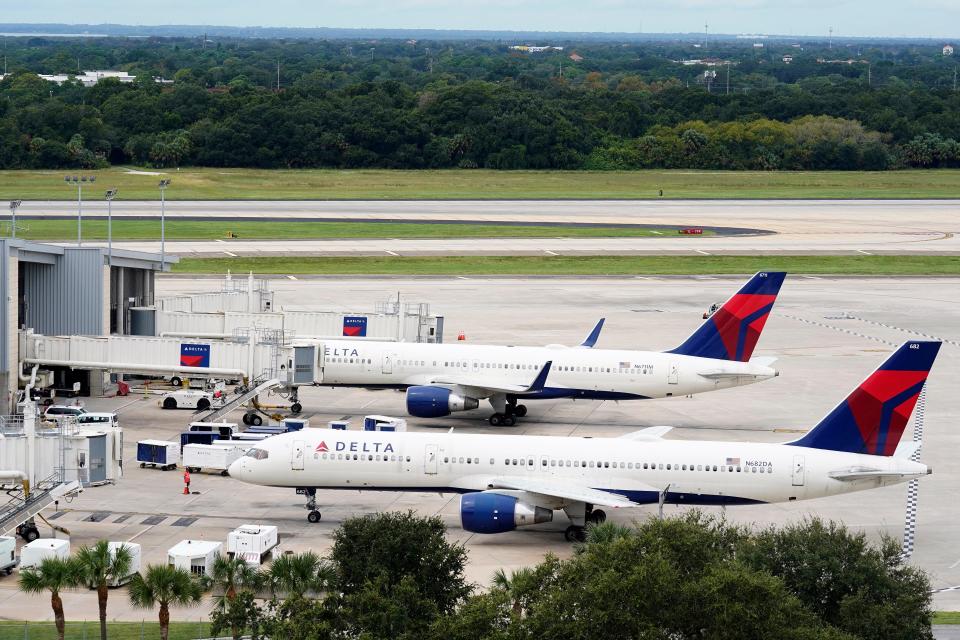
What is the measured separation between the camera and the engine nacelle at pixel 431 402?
66.9 m

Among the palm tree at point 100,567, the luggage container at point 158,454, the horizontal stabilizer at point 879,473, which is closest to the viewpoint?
the palm tree at point 100,567

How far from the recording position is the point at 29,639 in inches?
1522

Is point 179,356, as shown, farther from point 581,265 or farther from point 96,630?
point 581,265

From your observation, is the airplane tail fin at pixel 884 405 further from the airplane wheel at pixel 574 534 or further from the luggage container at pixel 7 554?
the luggage container at pixel 7 554

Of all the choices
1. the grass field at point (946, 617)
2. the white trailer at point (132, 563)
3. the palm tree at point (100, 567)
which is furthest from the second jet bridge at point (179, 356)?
the grass field at point (946, 617)

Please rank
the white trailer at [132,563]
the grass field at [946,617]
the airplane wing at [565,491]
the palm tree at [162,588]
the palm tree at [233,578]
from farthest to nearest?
the airplane wing at [565,491] → the white trailer at [132,563] → the grass field at [946,617] → the palm tree at [233,578] → the palm tree at [162,588]

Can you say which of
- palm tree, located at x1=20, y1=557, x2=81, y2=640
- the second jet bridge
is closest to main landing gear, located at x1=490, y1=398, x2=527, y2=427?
the second jet bridge

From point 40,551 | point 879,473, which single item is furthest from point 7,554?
point 879,473

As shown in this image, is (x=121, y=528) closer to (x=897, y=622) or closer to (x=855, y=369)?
(x=897, y=622)

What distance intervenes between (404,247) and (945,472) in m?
84.8

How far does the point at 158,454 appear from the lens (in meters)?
58.5

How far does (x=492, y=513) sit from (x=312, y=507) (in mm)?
7393

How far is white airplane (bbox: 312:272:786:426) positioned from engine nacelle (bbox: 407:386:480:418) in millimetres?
65

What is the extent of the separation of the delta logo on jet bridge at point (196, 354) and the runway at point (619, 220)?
61.1 m
